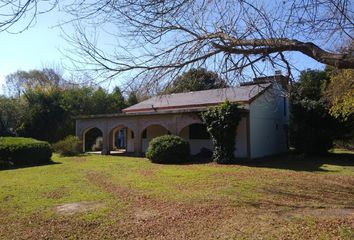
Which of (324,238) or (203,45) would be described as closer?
(324,238)

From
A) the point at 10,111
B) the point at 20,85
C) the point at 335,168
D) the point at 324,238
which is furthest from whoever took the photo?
the point at 20,85

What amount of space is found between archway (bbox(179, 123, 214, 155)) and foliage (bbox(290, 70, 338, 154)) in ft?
19.6

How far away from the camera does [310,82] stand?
2394 centimetres

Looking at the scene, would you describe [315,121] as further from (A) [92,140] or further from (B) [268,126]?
(A) [92,140]

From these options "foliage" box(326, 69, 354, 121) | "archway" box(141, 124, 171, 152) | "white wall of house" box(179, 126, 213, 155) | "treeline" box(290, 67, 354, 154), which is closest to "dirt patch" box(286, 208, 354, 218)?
"foliage" box(326, 69, 354, 121)

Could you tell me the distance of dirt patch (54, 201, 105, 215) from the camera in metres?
8.29

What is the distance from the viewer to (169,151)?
66.9ft

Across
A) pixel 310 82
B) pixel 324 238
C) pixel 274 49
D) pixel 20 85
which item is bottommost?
pixel 324 238

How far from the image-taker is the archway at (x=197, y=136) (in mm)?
24062

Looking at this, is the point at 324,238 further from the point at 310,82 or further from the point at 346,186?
the point at 310,82

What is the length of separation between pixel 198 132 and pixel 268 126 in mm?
4935

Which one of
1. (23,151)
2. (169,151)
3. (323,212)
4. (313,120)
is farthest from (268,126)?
(323,212)

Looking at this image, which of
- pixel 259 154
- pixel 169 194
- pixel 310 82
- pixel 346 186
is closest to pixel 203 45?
pixel 169 194

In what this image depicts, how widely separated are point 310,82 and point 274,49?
1773 cm
